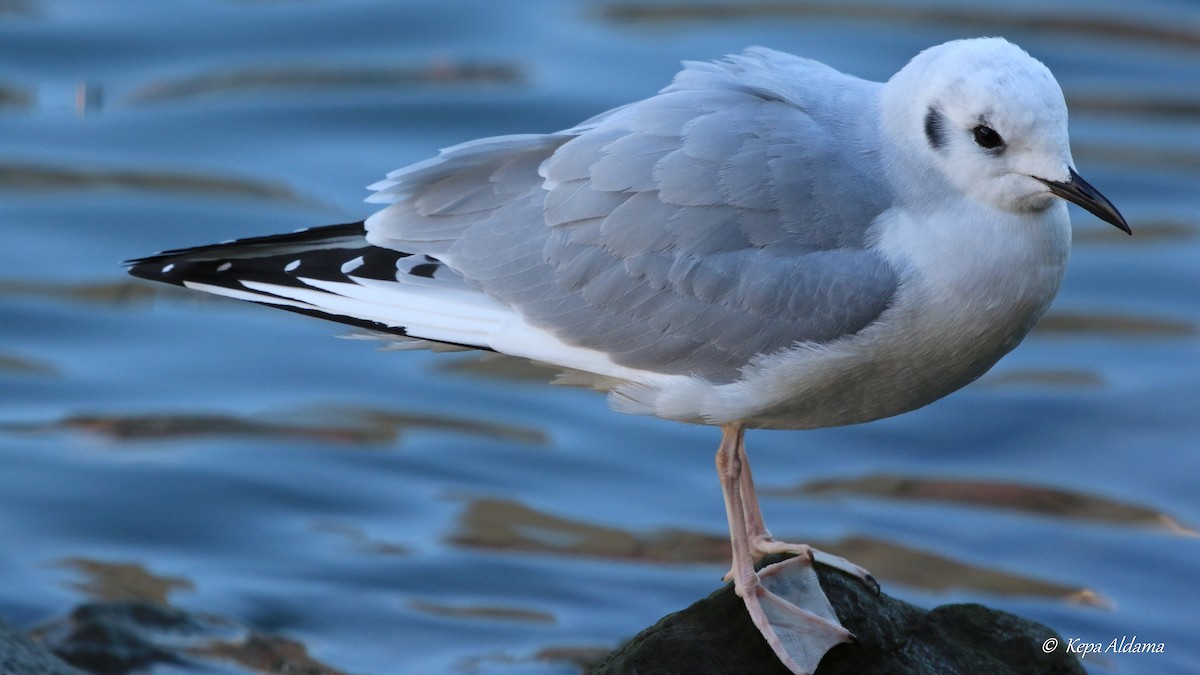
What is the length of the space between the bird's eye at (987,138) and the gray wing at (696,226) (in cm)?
32

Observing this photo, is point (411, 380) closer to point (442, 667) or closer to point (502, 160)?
point (442, 667)

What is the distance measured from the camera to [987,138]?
4.59 metres

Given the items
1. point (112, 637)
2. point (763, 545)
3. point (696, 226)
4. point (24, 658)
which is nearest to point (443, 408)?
point (112, 637)

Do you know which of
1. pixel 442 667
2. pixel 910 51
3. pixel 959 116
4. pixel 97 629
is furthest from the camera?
pixel 910 51

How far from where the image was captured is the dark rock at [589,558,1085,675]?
493 centimetres

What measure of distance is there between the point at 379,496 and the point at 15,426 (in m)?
2.01

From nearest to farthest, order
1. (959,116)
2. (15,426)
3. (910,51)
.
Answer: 1. (959,116)
2. (15,426)
3. (910,51)

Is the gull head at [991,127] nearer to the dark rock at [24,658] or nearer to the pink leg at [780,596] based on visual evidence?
the pink leg at [780,596]

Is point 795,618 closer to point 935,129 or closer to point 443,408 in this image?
point 935,129

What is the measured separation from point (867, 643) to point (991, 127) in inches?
62.8

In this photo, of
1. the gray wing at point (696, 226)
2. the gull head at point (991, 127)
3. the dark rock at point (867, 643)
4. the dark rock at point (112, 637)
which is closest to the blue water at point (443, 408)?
the dark rock at point (112, 637)

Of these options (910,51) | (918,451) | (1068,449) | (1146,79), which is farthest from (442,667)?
(1146,79)

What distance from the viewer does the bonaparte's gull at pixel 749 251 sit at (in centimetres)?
467

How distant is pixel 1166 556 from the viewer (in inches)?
330
